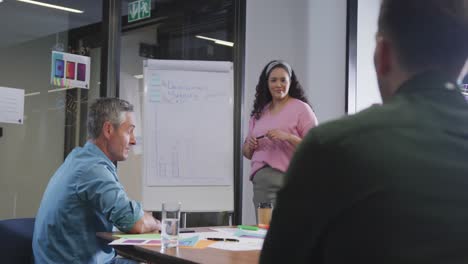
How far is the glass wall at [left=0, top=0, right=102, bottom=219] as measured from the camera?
3275mm

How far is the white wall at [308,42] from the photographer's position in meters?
4.46

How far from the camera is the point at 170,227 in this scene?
1.81 metres

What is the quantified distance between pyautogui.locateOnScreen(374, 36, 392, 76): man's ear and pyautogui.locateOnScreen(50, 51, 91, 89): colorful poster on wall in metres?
3.05

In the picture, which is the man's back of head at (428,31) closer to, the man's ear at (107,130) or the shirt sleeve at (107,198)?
the shirt sleeve at (107,198)

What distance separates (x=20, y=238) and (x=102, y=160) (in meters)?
0.43

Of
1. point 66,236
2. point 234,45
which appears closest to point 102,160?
point 66,236

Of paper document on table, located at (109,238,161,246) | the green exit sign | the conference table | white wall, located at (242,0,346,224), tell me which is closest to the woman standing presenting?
white wall, located at (242,0,346,224)

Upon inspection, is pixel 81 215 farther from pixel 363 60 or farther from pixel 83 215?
pixel 363 60

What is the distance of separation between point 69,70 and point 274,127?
142 centimetres

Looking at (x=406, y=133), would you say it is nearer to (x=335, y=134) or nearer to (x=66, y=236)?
(x=335, y=134)

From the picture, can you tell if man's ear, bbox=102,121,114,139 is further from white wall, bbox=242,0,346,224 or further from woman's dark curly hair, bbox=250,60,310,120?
white wall, bbox=242,0,346,224

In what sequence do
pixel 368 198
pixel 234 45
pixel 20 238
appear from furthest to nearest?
1. pixel 234 45
2. pixel 20 238
3. pixel 368 198

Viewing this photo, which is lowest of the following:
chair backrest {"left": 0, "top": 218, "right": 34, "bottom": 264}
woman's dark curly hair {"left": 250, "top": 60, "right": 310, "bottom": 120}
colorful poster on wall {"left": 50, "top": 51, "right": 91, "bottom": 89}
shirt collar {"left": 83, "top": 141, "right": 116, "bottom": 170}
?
chair backrest {"left": 0, "top": 218, "right": 34, "bottom": 264}

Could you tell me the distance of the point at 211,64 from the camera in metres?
3.62
